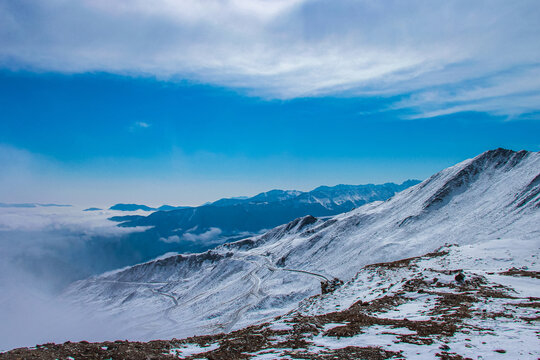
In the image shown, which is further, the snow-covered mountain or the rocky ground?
the snow-covered mountain

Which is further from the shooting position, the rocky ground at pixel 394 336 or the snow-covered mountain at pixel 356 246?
the snow-covered mountain at pixel 356 246

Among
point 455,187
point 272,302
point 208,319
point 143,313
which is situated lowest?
point 143,313

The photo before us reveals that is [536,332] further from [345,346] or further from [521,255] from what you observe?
[521,255]

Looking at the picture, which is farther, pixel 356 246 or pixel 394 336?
pixel 356 246

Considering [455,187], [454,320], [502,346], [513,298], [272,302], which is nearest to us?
[502,346]

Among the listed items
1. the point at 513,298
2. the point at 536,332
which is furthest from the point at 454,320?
the point at 513,298

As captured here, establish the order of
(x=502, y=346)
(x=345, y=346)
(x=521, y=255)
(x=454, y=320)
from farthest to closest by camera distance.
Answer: (x=521, y=255), (x=454, y=320), (x=345, y=346), (x=502, y=346)

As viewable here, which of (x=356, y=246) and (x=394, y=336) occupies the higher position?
(x=394, y=336)

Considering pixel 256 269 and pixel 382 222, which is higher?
pixel 382 222
